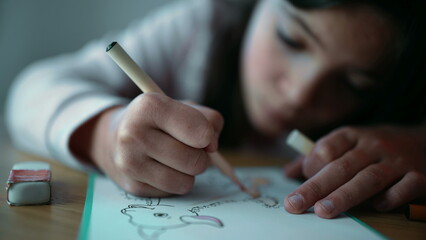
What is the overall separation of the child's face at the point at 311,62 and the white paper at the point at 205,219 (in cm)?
18

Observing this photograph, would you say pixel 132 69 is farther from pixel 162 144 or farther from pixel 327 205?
pixel 327 205

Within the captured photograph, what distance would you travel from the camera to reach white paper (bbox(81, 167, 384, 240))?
0.23m

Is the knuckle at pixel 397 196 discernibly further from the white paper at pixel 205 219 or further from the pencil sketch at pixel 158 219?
the pencil sketch at pixel 158 219

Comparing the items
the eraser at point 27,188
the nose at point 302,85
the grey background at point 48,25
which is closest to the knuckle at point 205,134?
the eraser at point 27,188

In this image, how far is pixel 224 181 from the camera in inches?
15.0

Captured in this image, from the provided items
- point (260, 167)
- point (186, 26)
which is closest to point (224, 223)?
point (260, 167)

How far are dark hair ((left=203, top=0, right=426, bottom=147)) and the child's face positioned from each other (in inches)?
0.6

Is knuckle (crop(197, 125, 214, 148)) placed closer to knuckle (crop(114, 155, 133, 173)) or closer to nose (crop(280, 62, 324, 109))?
knuckle (crop(114, 155, 133, 173))

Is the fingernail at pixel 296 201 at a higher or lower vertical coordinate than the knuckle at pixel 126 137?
lower

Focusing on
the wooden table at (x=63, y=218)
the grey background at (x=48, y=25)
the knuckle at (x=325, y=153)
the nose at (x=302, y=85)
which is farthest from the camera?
the grey background at (x=48, y=25)

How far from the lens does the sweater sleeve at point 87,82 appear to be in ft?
1.31

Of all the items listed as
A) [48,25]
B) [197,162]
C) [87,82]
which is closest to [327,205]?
[197,162]

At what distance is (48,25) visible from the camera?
88cm

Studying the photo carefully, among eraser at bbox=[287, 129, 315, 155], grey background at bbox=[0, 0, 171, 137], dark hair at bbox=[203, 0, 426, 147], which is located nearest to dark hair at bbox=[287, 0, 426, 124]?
dark hair at bbox=[203, 0, 426, 147]
